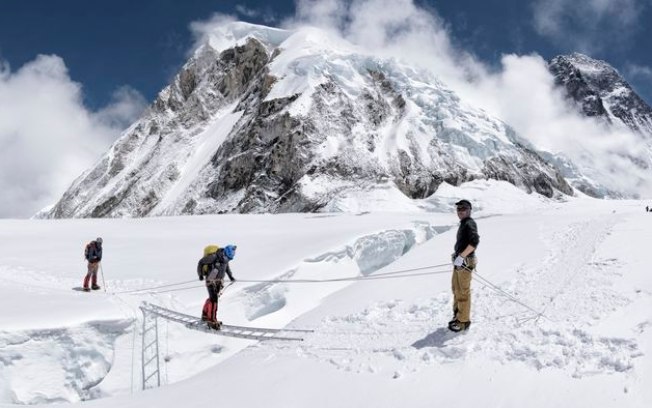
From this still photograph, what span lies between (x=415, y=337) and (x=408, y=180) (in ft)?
280

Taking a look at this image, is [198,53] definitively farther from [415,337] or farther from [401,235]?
[415,337]

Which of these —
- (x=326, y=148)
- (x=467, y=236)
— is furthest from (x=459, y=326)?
(x=326, y=148)

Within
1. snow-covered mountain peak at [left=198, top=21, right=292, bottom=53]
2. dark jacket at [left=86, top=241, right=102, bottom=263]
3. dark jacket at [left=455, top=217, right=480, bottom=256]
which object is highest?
snow-covered mountain peak at [left=198, top=21, right=292, bottom=53]

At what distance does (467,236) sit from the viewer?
7836 millimetres

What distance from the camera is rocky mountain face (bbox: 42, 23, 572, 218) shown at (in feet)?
304

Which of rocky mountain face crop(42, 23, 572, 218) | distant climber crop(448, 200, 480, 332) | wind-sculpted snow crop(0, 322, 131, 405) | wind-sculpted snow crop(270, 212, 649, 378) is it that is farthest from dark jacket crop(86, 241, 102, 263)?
rocky mountain face crop(42, 23, 572, 218)

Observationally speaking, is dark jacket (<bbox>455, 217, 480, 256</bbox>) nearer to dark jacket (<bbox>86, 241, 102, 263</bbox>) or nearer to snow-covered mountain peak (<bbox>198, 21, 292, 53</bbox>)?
dark jacket (<bbox>86, 241, 102, 263</bbox>)

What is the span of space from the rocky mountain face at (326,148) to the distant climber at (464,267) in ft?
242

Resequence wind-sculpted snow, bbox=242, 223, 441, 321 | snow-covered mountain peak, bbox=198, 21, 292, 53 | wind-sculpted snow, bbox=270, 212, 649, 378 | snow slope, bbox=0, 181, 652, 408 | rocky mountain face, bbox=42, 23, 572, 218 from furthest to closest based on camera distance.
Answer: snow-covered mountain peak, bbox=198, 21, 292, 53, rocky mountain face, bbox=42, 23, 572, 218, wind-sculpted snow, bbox=242, 223, 441, 321, wind-sculpted snow, bbox=270, 212, 649, 378, snow slope, bbox=0, 181, 652, 408

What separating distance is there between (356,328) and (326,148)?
286ft

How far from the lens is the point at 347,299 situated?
1195 cm

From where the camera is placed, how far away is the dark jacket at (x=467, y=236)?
7.78 m

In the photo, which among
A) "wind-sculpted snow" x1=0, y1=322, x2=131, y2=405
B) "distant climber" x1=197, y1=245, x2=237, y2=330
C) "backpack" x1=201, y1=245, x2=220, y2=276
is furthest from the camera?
"backpack" x1=201, y1=245, x2=220, y2=276

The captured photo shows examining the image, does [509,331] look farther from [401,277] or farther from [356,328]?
[401,277]
